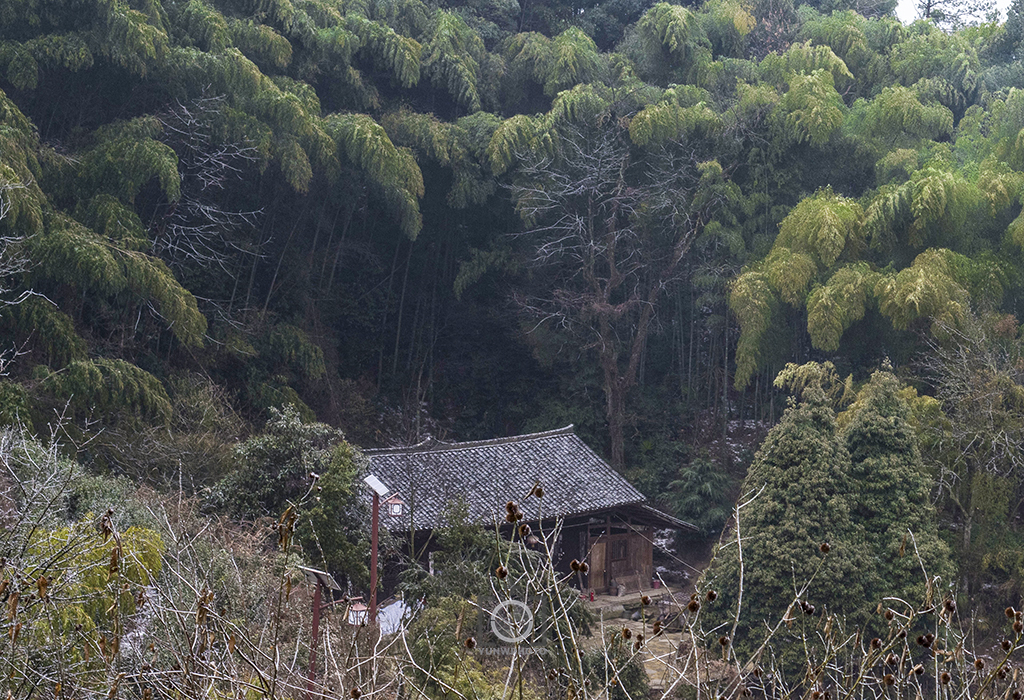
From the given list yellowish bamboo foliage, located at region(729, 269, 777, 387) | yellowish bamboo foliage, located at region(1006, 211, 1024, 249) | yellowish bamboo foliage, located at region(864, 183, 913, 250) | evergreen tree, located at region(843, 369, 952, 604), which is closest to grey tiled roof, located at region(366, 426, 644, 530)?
yellowish bamboo foliage, located at region(729, 269, 777, 387)

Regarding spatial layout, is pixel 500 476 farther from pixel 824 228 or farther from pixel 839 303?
pixel 824 228

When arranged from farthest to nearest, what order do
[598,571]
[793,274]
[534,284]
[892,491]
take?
[534,284] < [793,274] < [598,571] < [892,491]

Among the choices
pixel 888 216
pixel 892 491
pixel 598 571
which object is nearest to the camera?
pixel 892 491

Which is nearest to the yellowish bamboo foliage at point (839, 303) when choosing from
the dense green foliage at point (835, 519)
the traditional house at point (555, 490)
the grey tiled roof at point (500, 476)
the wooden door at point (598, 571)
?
the dense green foliage at point (835, 519)

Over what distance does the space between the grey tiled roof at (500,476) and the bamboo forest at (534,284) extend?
792 millimetres

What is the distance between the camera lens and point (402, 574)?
375 inches

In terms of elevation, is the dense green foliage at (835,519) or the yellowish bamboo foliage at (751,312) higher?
the yellowish bamboo foliage at (751,312)

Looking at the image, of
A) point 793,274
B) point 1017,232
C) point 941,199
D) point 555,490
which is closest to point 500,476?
point 555,490

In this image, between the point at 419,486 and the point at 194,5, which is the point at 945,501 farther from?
the point at 194,5

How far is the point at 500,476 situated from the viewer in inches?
503

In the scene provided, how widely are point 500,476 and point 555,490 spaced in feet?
2.36

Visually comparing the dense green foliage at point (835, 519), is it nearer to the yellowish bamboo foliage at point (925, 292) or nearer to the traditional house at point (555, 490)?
the yellowish bamboo foliage at point (925, 292)

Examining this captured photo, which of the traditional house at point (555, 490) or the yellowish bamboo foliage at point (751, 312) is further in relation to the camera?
the yellowish bamboo foliage at point (751, 312)

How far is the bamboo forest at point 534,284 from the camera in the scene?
388 inches
